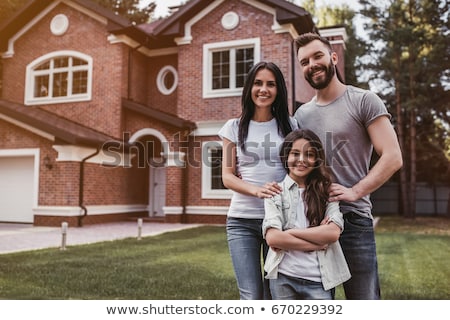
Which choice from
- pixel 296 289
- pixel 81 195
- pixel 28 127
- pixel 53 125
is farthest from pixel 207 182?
pixel 296 289

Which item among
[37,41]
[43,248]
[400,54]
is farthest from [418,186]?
[37,41]

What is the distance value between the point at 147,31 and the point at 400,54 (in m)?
5.39

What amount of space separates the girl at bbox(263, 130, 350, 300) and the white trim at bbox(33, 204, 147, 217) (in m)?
5.72

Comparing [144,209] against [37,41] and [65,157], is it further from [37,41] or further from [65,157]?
[37,41]

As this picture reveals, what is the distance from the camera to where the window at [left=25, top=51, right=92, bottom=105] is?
7.74 meters

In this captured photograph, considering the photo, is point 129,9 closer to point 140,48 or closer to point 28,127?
point 140,48

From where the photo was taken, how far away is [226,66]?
7762mm

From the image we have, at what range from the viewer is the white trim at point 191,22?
7.61 meters

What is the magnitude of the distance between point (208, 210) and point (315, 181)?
20.2 ft

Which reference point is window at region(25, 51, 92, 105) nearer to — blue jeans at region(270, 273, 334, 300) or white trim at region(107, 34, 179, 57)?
white trim at region(107, 34, 179, 57)

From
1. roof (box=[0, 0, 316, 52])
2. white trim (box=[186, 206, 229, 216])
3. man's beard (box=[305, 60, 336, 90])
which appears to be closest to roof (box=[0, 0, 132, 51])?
roof (box=[0, 0, 316, 52])

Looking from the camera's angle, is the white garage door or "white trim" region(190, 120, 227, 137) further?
"white trim" region(190, 120, 227, 137)

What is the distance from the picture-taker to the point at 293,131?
1.56 meters

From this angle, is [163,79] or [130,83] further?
[163,79]
